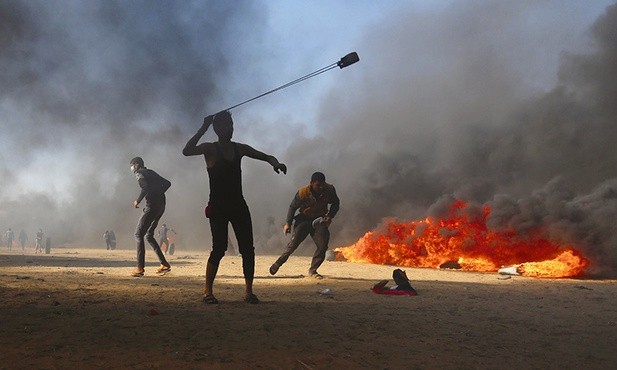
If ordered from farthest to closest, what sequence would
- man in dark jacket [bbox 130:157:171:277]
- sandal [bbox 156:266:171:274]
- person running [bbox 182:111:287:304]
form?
sandal [bbox 156:266:171:274] → man in dark jacket [bbox 130:157:171:277] → person running [bbox 182:111:287:304]

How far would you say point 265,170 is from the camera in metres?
45.2

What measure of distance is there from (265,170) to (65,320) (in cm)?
4208

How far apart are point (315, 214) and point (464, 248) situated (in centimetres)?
858

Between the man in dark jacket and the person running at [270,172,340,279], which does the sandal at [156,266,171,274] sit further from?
the person running at [270,172,340,279]

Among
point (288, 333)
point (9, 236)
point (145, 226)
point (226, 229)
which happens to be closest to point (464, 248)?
point (145, 226)

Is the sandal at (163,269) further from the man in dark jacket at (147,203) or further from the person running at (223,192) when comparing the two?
the person running at (223,192)

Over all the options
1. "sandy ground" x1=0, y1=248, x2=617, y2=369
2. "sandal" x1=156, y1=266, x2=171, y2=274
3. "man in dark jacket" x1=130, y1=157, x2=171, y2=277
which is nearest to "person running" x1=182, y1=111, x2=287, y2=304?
"sandy ground" x1=0, y1=248, x2=617, y2=369

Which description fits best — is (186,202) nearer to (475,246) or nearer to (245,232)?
(475,246)

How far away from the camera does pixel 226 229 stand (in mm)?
4871

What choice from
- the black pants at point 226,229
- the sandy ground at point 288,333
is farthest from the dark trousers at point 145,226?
the black pants at point 226,229

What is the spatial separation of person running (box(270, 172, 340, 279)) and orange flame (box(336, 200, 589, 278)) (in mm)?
6645

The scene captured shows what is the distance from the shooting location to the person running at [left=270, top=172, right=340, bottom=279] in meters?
7.82

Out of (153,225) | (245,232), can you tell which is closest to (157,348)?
(245,232)

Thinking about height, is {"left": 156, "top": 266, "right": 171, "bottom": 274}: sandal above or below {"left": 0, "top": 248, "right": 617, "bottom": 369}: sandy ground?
below
